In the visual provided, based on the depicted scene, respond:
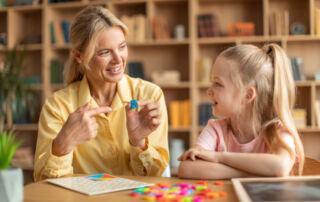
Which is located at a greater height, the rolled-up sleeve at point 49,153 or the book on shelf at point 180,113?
the rolled-up sleeve at point 49,153

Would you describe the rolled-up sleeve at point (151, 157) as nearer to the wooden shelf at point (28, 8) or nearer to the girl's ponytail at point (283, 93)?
the girl's ponytail at point (283, 93)

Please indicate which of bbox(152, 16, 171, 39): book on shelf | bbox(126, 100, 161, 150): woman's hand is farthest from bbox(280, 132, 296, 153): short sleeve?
bbox(152, 16, 171, 39): book on shelf

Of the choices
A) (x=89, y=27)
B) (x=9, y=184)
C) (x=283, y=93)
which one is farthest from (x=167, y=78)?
(x=9, y=184)

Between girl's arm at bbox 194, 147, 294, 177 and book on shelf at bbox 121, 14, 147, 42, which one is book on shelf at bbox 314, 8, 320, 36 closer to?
book on shelf at bbox 121, 14, 147, 42

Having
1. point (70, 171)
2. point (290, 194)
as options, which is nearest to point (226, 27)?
point (70, 171)

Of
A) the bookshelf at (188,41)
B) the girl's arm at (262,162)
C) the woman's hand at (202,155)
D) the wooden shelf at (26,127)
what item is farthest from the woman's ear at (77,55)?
the wooden shelf at (26,127)

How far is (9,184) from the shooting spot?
87 cm

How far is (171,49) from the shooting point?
4.46 meters

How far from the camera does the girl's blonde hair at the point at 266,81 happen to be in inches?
54.5

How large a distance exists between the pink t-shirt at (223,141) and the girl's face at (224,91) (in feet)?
0.25

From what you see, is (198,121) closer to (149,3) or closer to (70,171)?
(149,3)

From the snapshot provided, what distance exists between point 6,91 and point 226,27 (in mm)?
2589

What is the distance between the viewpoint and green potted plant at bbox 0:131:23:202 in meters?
0.85

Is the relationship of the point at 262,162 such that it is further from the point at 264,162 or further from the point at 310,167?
the point at 310,167
